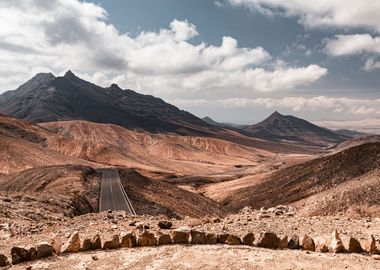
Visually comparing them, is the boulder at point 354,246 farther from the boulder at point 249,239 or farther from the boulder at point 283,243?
the boulder at point 249,239

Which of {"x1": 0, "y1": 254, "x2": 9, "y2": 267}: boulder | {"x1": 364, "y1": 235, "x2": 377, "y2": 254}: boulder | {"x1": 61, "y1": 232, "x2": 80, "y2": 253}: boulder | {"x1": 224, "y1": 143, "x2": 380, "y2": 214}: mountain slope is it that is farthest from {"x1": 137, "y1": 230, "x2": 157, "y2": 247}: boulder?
{"x1": 224, "y1": 143, "x2": 380, "y2": 214}: mountain slope

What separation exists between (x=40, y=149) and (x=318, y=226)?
141 m

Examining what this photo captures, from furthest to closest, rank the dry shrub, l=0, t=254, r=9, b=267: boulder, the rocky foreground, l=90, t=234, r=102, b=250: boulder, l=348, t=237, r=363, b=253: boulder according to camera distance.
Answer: the dry shrub
l=90, t=234, r=102, b=250: boulder
l=348, t=237, r=363, b=253: boulder
l=0, t=254, r=9, b=267: boulder
the rocky foreground

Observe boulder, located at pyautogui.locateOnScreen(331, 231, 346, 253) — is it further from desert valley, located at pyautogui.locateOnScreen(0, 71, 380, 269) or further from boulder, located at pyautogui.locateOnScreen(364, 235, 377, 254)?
boulder, located at pyautogui.locateOnScreen(364, 235, 377, 254)

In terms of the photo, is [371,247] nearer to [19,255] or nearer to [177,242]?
[177,242]

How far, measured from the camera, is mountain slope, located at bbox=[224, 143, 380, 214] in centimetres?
7594

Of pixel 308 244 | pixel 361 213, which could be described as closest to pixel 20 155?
pixel 361 213

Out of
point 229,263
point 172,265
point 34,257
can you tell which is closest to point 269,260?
point 229,263

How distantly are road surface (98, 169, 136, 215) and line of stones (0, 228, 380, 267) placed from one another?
4068 cm

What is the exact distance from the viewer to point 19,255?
14500 mm

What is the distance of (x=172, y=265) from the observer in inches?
555

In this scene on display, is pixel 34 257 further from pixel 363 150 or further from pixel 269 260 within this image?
pixel 363 150

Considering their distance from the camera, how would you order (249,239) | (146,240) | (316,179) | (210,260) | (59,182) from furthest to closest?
(316,179) < (59,182) < (146,240) < (249,239) < (210,260)

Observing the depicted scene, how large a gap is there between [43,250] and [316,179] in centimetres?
7667
